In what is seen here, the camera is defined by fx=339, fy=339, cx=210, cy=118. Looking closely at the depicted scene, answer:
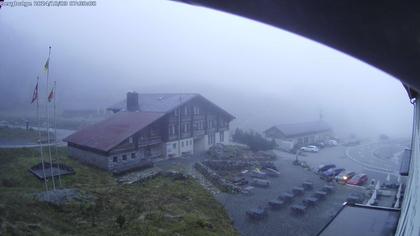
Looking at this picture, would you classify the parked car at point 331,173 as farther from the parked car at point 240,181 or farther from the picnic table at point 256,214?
the picnic table at point 256,214

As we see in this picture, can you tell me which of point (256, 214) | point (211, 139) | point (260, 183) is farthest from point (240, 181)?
point (211, 139)

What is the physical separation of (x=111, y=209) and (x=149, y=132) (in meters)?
7.28

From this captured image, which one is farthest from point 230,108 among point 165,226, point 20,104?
point 165,226

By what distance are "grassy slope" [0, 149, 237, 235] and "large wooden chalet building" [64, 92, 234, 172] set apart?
1391 millimetres

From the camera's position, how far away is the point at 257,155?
20.2 m

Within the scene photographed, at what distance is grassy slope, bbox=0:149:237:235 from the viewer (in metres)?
8.02

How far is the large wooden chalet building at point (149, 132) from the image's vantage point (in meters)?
15.1

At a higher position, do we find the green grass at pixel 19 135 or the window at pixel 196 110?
the window at pixel 196 110

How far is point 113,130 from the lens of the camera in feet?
54.9

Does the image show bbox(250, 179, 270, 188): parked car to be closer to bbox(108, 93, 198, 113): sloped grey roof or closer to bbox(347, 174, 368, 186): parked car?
bbox(347, 174, 368, 186): parked car

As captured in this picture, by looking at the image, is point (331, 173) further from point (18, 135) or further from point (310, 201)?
point (18, 135)

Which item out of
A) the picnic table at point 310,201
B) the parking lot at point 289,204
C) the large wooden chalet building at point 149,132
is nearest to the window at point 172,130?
the large wooden chalet building at point 149,132

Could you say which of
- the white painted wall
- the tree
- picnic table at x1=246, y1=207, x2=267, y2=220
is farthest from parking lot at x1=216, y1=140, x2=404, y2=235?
the white painted wall

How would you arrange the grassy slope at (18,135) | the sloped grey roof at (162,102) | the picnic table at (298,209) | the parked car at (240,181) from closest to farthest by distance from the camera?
the picnic table at (298,209) < the parked car at (240,181) < the sloped grey roof at (162,102) < the grassy slope at (18,135)
